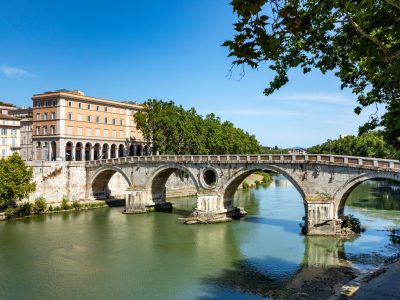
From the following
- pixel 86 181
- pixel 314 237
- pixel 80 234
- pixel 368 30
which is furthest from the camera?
pixel 86 181

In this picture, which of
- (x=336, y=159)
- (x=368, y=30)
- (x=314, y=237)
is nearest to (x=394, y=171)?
(x=336, y=159)

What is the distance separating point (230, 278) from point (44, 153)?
46518mm

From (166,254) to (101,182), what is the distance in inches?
1075

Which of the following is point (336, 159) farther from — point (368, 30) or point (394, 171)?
point (368, 30)

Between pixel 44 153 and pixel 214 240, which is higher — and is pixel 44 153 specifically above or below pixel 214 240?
above

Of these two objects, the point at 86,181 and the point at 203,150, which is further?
the point at 203,150

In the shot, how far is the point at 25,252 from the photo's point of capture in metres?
27.6

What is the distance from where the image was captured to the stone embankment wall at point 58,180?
46.8 m

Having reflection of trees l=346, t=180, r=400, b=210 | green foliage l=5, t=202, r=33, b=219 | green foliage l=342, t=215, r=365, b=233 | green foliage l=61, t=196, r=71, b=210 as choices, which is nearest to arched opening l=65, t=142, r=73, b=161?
green foliage l=61, t=196, r=71, b=210

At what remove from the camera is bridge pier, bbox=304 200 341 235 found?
102ft

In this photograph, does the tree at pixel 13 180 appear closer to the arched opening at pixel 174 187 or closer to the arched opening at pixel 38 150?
the arched opening at pixel 174 187

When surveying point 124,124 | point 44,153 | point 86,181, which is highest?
point 124,124

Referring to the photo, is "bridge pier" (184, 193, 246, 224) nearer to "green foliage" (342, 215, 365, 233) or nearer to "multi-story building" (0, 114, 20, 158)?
"green foliage" (342, 215, 365, 233)

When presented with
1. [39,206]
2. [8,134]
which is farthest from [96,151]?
[39,206]
